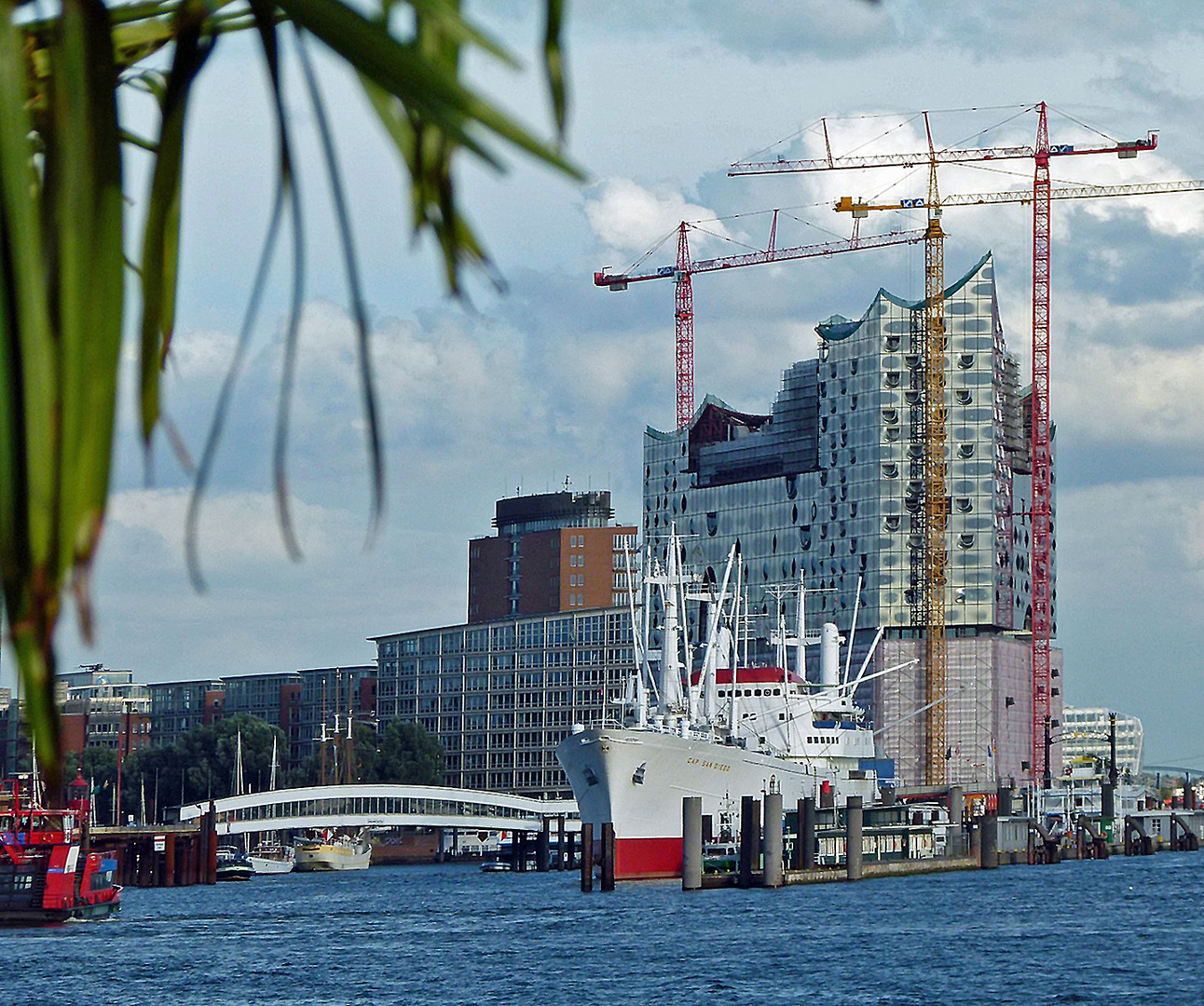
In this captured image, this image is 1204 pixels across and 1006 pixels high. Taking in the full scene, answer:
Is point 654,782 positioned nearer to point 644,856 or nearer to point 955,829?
point 644,856

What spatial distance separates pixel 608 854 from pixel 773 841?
404 inches

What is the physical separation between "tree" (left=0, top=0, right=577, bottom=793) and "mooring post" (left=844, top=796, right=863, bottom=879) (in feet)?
405

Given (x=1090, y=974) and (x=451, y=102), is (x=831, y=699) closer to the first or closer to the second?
(x=1090, y=974)

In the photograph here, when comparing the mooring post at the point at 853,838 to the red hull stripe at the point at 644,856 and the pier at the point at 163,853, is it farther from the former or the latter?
the pier at the point at 163,853

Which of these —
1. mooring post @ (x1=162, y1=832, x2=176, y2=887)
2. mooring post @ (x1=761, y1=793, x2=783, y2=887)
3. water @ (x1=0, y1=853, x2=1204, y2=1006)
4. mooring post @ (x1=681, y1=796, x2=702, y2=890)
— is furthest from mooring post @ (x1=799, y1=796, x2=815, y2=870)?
mooring post @ (x1=162, y1=832, x2=176, y2=887)

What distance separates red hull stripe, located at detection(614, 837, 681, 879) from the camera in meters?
136

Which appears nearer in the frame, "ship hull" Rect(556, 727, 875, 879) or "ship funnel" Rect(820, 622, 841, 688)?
"ship hull" Rect(556, 727, 875, 879)

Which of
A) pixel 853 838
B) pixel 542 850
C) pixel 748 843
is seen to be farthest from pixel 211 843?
pixel 853 838

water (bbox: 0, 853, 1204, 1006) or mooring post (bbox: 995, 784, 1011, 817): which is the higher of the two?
mooring post (bbox: 995, 784, 1011, 817)

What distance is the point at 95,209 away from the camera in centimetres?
356

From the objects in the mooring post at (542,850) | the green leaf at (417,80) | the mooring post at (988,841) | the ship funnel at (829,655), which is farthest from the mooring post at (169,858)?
the green leaf at (417,80)

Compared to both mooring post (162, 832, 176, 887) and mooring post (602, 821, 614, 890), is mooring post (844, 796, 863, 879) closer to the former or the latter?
mooring post (602, 821, 614, 890)

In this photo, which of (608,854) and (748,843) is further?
(608,854)

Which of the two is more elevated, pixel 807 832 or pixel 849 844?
pixel 807 832
